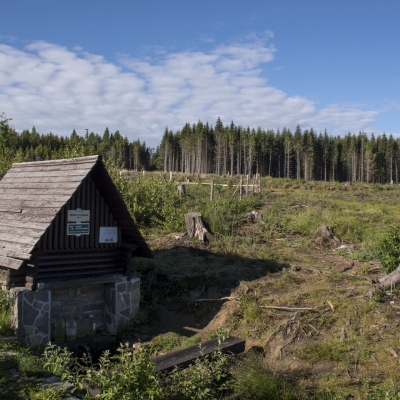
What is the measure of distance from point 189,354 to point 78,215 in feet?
12.5

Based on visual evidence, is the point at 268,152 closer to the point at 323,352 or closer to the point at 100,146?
the point at 100,146

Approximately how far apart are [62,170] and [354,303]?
276 inches

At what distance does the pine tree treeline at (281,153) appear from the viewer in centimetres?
7619

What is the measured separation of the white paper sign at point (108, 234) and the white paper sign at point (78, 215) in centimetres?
50

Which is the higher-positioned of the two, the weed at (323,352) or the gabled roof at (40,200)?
the gabled roof at (40,200)

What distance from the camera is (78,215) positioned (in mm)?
9508

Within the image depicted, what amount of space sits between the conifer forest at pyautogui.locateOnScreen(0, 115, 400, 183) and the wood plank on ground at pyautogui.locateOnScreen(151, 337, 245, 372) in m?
64.2

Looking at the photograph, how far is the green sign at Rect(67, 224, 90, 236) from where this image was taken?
9414 millimetres

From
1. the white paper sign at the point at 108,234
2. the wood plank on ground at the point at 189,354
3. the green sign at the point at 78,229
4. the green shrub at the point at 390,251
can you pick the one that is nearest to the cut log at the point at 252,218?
the green shrub at the point at 390,251

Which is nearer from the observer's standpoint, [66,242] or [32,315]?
[32,315]

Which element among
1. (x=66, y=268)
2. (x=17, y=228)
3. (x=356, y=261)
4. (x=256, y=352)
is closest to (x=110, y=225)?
(x=66, y=268)

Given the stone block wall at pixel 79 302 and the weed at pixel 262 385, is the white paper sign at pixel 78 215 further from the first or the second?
the weed at pixel 262 385

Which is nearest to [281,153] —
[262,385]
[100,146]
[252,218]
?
[100,146]

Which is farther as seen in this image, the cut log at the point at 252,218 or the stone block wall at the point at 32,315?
the cut log at the point at 252,218
